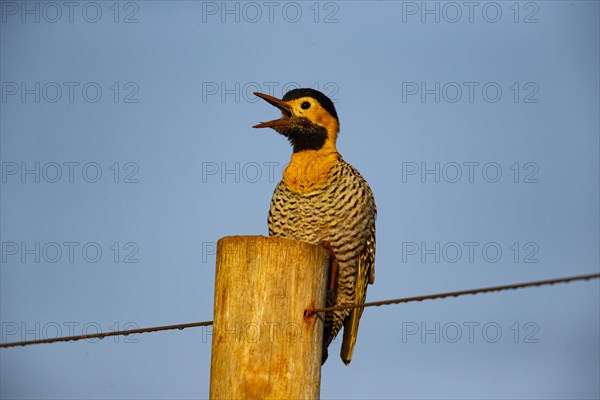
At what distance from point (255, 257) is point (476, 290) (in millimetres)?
1057

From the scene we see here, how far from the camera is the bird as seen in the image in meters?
6.93

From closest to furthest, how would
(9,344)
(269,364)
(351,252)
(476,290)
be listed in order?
1. (476,290)
2. (269,364)
3. (9,344)
4. (351,252)

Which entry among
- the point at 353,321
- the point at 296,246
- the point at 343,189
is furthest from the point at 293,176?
the point at 296,246

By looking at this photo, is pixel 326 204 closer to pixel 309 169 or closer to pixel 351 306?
pixel 309 169

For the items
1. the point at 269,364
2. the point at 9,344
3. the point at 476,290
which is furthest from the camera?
the point at 9,344

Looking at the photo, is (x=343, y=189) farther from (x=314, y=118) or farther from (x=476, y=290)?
(x=476, y=290)

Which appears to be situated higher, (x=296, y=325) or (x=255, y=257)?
(x=255, y=257)

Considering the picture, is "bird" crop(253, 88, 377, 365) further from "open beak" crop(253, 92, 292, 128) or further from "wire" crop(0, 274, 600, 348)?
"wire" crop(0, 274, 600, 348)

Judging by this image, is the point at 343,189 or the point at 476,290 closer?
the point at 476,290

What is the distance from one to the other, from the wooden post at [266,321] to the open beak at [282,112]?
2959 millimetres

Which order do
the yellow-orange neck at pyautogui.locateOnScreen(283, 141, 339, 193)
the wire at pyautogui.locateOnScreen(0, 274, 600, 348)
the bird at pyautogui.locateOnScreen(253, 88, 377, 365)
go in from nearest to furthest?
the wire at pyautogui.locateOnScreen(0, 274, 600, 348)
the bird at pyautogui.locateOnScreen(253, 88, 377, 365)
the yellow-orange neck at pyautogui.locateOnScreen(283, 141, 339, 193)

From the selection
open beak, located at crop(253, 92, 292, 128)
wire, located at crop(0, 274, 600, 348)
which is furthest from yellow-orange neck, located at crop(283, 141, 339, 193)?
wire, located at crop(0, 274, 600, 348)

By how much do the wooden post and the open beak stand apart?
2959mm

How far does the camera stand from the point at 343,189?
276 inches
